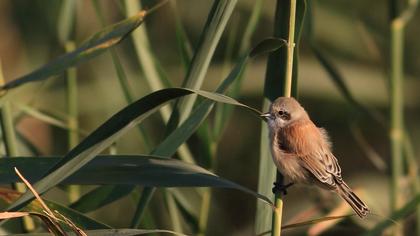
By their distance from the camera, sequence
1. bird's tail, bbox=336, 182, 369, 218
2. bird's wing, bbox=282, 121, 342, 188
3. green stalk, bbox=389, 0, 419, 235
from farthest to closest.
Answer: green stalk, bbox=389, 0, 419, 235, bird's wing, bbox=282, 121, 342, 188, bird's tail, bbox=336, 182, 369, 218

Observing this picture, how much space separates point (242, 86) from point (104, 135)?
288 centimetres

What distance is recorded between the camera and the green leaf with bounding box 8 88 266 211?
2.05 meters

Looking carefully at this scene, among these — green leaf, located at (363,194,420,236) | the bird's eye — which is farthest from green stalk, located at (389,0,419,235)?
the bird's eye

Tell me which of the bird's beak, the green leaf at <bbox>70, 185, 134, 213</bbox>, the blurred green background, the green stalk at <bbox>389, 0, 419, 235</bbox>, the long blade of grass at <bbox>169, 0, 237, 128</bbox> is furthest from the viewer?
the blurred green background

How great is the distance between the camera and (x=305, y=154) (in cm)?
296

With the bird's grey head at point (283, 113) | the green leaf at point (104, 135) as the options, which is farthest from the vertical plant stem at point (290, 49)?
the bird's grey head at point (283, 113)

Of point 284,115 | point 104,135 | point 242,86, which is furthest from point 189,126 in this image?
point 242,86

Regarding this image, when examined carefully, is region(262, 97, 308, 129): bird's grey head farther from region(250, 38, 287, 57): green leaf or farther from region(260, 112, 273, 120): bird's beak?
region(250, 38, 287, 57): green leaf

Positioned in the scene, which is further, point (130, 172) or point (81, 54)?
point (81, 54)

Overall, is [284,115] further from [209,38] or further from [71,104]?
[71,104]

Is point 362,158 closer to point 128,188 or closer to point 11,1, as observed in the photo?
point 11,1

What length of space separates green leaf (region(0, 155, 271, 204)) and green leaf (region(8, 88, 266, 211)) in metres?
0.13

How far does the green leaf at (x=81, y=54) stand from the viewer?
2.55 meters

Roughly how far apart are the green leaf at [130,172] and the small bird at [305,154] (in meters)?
0.59
